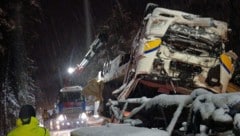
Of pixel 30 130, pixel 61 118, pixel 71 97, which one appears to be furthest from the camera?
pixel 71 97

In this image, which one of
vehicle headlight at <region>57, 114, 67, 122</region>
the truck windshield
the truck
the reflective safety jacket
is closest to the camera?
the reflective safety jacket

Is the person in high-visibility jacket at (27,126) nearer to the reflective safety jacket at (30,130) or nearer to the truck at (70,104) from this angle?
the reflective safety jacket at (30,130)

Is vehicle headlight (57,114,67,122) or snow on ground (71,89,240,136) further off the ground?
snow on ground (71,89,240,136)

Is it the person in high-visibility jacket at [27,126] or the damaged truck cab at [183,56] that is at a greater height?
the damaged truck cab at [183,56]

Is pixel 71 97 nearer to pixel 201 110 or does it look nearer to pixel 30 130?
pixel 30 130

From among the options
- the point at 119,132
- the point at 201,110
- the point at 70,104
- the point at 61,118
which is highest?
the point at 201,110

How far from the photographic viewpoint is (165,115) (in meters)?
3.83

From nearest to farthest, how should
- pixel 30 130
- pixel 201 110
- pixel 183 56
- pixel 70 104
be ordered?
pixel 201 110, pixel 30 130, pixel 183 56, pixel 70 104

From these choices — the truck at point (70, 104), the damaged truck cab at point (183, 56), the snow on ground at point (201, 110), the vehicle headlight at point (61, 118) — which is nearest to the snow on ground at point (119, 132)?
the snow on ground at point (201, 110)

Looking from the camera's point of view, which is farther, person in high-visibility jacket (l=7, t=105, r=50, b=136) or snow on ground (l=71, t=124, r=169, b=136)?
person in high-visibility jacket (l=7, t=105, r=50, b=136)

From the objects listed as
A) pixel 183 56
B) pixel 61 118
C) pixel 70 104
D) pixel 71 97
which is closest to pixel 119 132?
pixel 183 56

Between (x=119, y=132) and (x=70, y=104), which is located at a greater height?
(x=119, y=132)

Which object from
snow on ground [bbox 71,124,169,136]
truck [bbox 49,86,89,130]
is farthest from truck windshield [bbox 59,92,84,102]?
snow on ground [bbox 71,124,169,136]

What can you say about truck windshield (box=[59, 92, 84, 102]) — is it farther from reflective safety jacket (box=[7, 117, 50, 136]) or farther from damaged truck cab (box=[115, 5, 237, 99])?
reflective safety jacket (box=[7, 117, 50, 136])
